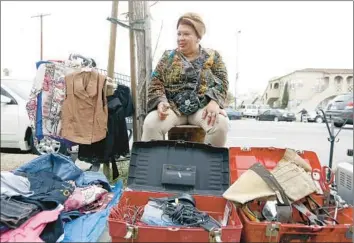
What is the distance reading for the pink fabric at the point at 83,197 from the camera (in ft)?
4.62

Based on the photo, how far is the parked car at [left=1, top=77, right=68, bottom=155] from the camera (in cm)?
116

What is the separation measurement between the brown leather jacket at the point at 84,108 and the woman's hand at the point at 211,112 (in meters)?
0.68

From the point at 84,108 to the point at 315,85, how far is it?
1.67 m

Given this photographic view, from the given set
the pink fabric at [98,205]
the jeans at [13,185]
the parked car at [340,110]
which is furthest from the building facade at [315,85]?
the jeans at [13,185]

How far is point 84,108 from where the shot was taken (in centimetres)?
197

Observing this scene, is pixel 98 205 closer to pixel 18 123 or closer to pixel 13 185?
pixel 13 185

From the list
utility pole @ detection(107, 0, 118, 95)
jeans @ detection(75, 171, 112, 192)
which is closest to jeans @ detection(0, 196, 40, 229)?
jeans @ detection(75, 171, 112, 192)

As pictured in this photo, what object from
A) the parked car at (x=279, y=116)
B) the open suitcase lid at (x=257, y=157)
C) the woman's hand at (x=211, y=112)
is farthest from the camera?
the parked car at (x=279, y=116)

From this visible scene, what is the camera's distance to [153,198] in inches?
56.1

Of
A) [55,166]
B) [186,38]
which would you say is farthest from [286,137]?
[55,166]

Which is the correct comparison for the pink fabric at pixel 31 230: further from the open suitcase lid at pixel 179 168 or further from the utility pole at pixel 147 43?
the utility pole at pixel 147 43

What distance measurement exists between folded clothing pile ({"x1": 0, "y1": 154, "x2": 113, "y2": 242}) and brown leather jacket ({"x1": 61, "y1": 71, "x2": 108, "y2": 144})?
0.30 m

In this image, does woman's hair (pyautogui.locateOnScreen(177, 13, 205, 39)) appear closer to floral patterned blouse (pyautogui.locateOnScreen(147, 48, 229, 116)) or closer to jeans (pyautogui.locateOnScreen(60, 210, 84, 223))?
floral patterned blouse (pyautogui.locateOnScreen(147, 48, 229, 116))

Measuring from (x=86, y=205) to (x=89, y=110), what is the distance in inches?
27.4
